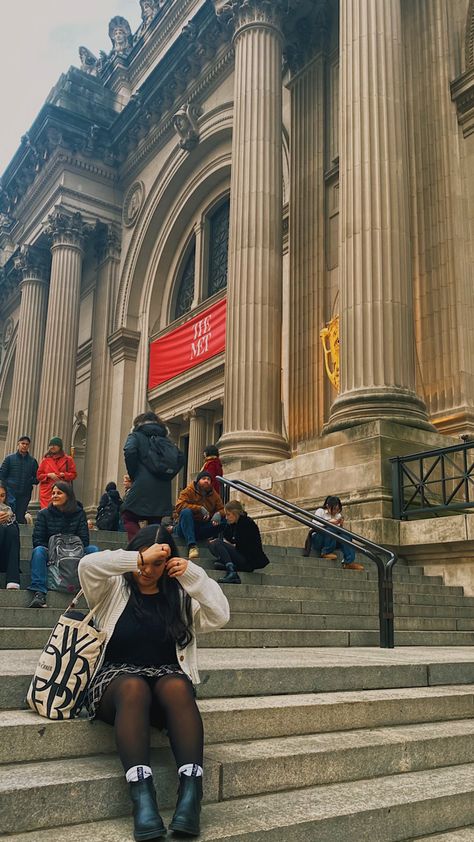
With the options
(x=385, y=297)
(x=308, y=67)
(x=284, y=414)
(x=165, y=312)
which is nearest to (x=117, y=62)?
(x=165, y=312)

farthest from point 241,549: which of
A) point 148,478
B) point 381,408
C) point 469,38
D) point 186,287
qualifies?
point 186,287

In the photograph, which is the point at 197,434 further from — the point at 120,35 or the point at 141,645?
the point at 141,645

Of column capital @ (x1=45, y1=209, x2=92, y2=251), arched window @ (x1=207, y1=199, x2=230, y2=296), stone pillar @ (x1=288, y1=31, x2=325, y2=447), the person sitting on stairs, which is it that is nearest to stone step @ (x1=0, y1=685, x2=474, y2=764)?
the person sitting on stairs

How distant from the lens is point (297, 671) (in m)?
4.50

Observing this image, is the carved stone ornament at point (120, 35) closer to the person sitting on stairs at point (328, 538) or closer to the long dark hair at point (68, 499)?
the person sitting on stairs at point (328, 538)

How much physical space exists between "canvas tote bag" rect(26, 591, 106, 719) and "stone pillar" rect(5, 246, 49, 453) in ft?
81.4

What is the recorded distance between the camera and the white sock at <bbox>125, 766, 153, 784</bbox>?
2955 millimetres

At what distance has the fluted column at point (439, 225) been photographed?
13.2 meters

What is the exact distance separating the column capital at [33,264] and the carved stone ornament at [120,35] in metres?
8.02

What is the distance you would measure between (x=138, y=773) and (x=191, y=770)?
0.21 meters

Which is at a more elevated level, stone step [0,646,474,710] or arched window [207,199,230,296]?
arched window [207,199,230,296]

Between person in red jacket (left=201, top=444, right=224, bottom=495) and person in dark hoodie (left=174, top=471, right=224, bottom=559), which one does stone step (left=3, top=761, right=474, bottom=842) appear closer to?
person in dark hoodie (left=174, top=471, right=224, bottom=559)

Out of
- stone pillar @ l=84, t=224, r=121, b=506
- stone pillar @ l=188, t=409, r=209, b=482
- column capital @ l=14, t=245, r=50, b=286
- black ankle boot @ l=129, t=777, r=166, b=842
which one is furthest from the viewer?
column capital @ l=14, t=245, r=50, b=286

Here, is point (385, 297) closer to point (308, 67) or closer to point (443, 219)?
point (443, 219)
